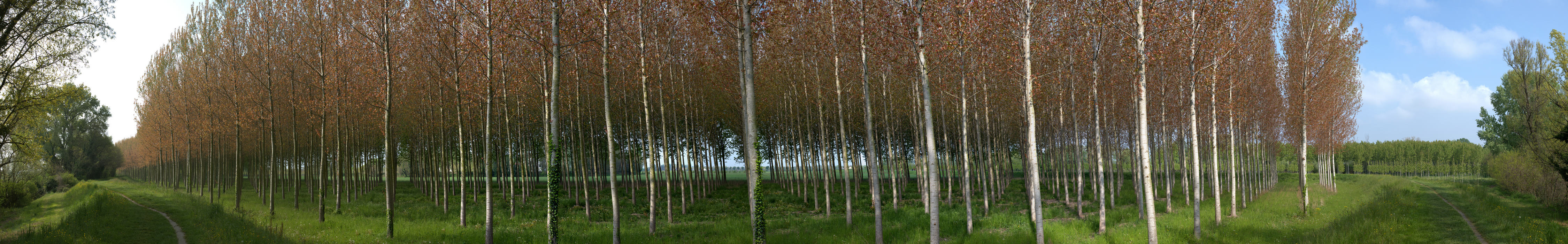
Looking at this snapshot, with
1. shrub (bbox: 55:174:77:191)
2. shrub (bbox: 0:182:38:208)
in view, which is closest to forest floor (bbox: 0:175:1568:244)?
shrub (bbox: 0:182:38:208)

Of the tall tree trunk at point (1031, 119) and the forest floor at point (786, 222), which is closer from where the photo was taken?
the tall tree trunk at point (1031, 119)

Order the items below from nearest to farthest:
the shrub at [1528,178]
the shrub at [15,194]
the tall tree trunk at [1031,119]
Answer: the tall tree trunk at [1031,119] < the shrub at [1528,178] < the shrub at [15,194]

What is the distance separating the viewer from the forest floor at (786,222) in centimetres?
1531

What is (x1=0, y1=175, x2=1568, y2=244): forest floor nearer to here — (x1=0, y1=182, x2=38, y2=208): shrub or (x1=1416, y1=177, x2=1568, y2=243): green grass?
(x1=1416, y1=177, x2=1568, y2=243): green grass

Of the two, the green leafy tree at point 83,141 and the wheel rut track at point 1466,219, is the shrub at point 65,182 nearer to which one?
the green leafy tree at point 83,141

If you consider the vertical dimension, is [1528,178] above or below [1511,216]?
above

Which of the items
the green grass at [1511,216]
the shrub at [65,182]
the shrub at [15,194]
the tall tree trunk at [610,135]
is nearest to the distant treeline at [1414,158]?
the green grass at [1511,216]

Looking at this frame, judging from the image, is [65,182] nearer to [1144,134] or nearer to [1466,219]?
[1144,134]

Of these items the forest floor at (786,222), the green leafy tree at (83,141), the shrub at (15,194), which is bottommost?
the forest floor at (786,222)

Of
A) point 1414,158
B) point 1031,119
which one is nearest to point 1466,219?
point 1031,119

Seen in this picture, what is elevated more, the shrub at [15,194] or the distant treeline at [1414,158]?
the shrub at [15,194]

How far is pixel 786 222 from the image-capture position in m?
18.8

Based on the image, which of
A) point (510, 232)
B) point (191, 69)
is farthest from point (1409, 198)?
point (191, 69)

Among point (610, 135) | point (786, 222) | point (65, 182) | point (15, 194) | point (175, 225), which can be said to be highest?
point (610, 135)
